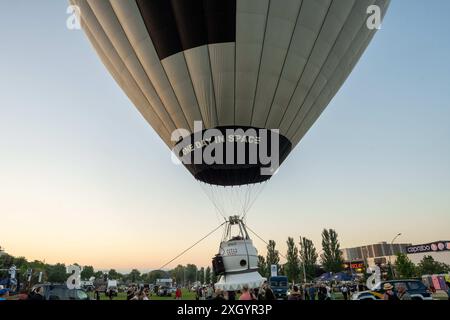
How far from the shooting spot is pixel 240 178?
13.8 meters

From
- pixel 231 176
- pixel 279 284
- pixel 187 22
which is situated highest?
pixel 187 22

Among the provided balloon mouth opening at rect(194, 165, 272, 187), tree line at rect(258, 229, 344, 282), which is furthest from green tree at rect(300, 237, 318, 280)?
balloon mouth opening at rect(194, 165, 272, 187)

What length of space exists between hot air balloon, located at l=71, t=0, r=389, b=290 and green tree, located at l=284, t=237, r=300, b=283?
55.5m

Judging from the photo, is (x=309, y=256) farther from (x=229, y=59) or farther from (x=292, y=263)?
(x=229, y=59)

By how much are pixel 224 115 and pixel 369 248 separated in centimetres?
15129

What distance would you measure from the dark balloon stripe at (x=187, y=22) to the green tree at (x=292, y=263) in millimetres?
59100

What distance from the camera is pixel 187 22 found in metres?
11.5

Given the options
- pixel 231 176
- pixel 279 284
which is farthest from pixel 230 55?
pixel 279 284

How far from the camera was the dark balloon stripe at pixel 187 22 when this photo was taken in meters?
11.2

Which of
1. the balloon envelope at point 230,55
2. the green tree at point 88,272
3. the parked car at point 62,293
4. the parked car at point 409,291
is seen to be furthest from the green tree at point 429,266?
the green tree at point 88,272

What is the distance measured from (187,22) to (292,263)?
6148cm
